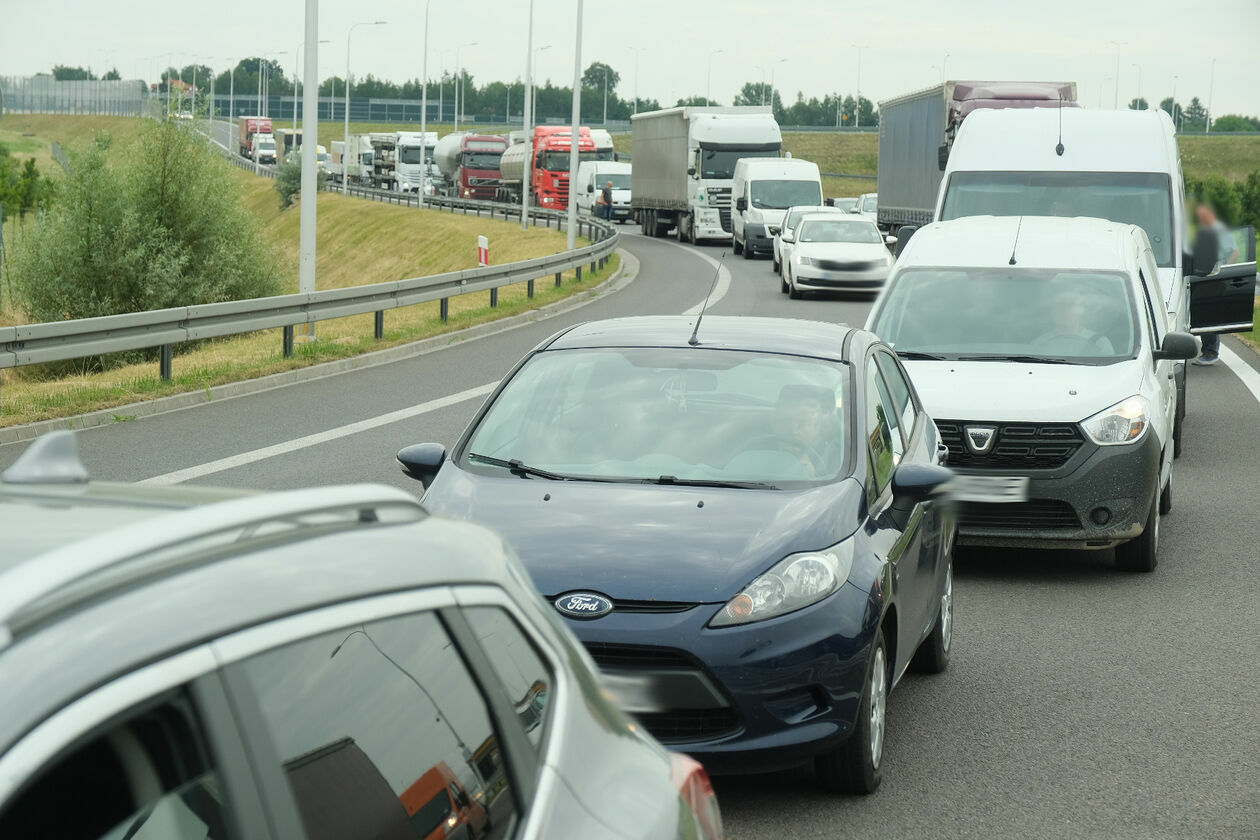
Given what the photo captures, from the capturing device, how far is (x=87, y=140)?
31.0m

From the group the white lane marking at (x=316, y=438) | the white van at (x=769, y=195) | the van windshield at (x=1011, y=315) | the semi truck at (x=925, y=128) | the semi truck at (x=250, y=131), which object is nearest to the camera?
the van windshield at (x=1011, y=315)

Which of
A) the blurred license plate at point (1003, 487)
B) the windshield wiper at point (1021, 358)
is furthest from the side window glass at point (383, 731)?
the windshield wiper at point (1021, 358)

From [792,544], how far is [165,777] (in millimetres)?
3928

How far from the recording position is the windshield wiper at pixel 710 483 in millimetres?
6164

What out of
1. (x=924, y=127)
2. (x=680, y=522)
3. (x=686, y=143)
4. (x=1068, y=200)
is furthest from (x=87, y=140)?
(x=680, y=522)

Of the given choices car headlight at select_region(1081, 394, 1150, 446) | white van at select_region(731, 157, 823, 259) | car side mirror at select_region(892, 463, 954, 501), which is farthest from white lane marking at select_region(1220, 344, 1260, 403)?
white van at select_region(731, 157, 823, 259)

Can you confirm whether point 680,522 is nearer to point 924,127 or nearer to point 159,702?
point 159,702

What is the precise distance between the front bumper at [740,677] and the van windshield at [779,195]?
41470 mm

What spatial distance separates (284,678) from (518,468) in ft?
14.8

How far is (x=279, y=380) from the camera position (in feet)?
59.7

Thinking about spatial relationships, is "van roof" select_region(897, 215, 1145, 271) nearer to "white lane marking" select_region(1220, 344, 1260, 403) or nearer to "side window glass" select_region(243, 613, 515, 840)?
"white lane marking" select_region(1220, 344, 1260, 403)

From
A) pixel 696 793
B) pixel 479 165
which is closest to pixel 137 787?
pixel 696 793

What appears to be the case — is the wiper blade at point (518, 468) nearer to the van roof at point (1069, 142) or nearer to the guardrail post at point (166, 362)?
the guardrail post at point (166, 362)

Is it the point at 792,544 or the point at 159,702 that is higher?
the point at 159,702
